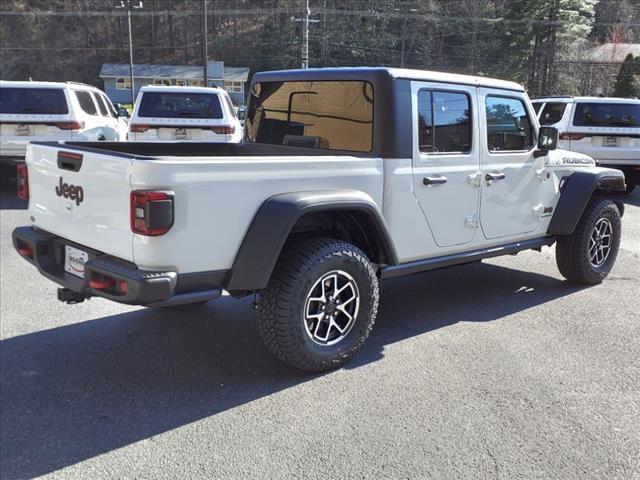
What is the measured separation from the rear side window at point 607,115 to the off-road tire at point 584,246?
20.7ft

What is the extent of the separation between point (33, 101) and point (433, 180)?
9124mm

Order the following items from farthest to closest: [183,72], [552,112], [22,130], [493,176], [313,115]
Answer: [183,72]
[552,112]
[22,130]
[493,176]
[313,115]

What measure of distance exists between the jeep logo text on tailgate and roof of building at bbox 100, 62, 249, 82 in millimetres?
58892

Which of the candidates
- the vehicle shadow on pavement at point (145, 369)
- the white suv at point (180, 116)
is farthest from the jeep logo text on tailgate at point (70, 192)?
the white suv at point (180, 116)

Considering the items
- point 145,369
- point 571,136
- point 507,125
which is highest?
point 507,125

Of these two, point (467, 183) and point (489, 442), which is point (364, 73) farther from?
point (489, 442)

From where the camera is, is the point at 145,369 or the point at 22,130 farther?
the point at 22,130

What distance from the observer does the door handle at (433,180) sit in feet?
13.8

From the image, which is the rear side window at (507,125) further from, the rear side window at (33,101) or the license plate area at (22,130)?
the license plate area at (22,130)

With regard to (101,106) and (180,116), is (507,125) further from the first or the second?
(101,106)

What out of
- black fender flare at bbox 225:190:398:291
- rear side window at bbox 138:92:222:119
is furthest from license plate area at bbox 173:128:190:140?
black fender flare at bbox 225:190:398:291

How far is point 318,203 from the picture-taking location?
3.53 meters

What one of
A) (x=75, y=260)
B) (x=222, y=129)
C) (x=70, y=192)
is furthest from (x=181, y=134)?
(x=75, y=260)

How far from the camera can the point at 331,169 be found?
3734 millimetres
